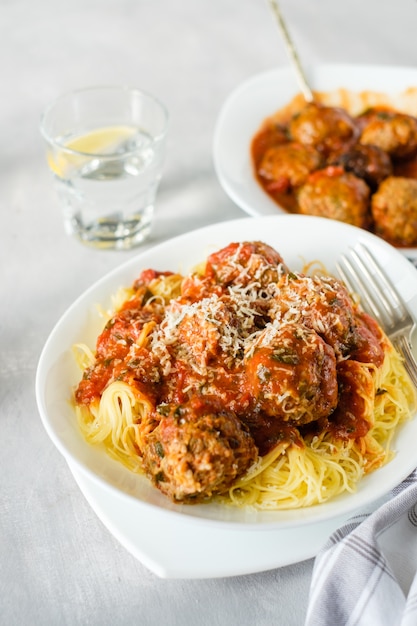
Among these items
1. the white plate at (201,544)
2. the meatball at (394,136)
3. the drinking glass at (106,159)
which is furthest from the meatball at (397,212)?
the white plate at (201,544)

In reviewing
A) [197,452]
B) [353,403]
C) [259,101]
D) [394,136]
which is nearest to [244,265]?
[353,403]

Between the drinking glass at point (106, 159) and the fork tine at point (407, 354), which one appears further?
the drinking glass at point (106, 159)

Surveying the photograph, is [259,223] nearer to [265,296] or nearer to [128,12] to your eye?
[265,296]

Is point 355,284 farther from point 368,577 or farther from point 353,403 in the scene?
point 368,577

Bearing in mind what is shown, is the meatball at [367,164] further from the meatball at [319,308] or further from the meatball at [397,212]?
the meatball at [319,308]

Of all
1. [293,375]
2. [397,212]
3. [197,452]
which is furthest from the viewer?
[397,212]

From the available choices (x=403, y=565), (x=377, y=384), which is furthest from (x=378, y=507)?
(x=377, y=384)
